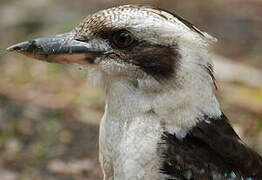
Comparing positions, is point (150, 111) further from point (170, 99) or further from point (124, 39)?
point (124, 39)

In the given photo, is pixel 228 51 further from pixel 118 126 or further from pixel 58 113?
pixel 118 126

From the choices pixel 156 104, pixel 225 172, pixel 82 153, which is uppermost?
pixel 156 104

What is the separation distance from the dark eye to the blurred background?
1651mm

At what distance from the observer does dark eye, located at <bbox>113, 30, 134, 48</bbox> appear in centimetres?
397

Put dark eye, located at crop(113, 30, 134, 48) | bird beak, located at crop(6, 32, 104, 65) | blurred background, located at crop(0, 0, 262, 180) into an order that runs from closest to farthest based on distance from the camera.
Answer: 1. dark eye, located at crop(113, 30, 134, 48)
2. bird beak, located at crop(6, 32, 104, 65)
3. blurred background, located at crop(0, 0, 262, 180)

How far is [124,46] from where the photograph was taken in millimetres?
3973

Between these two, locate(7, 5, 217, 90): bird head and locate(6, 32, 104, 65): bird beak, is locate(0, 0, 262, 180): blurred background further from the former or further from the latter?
locate(7, 5, 217, 90): bird head

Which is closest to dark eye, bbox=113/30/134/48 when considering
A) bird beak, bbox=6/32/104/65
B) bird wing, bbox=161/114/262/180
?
bird beak, bbox=6/32/104/65

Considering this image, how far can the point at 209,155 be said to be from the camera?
395 cm

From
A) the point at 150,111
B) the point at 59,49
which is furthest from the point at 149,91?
the point at 59,49

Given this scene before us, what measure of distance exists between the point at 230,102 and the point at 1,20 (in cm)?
344

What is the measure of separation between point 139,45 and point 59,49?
1.66ft

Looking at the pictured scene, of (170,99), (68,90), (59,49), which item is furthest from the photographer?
(68,90)

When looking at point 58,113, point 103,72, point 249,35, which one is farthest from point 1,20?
point 103,72
